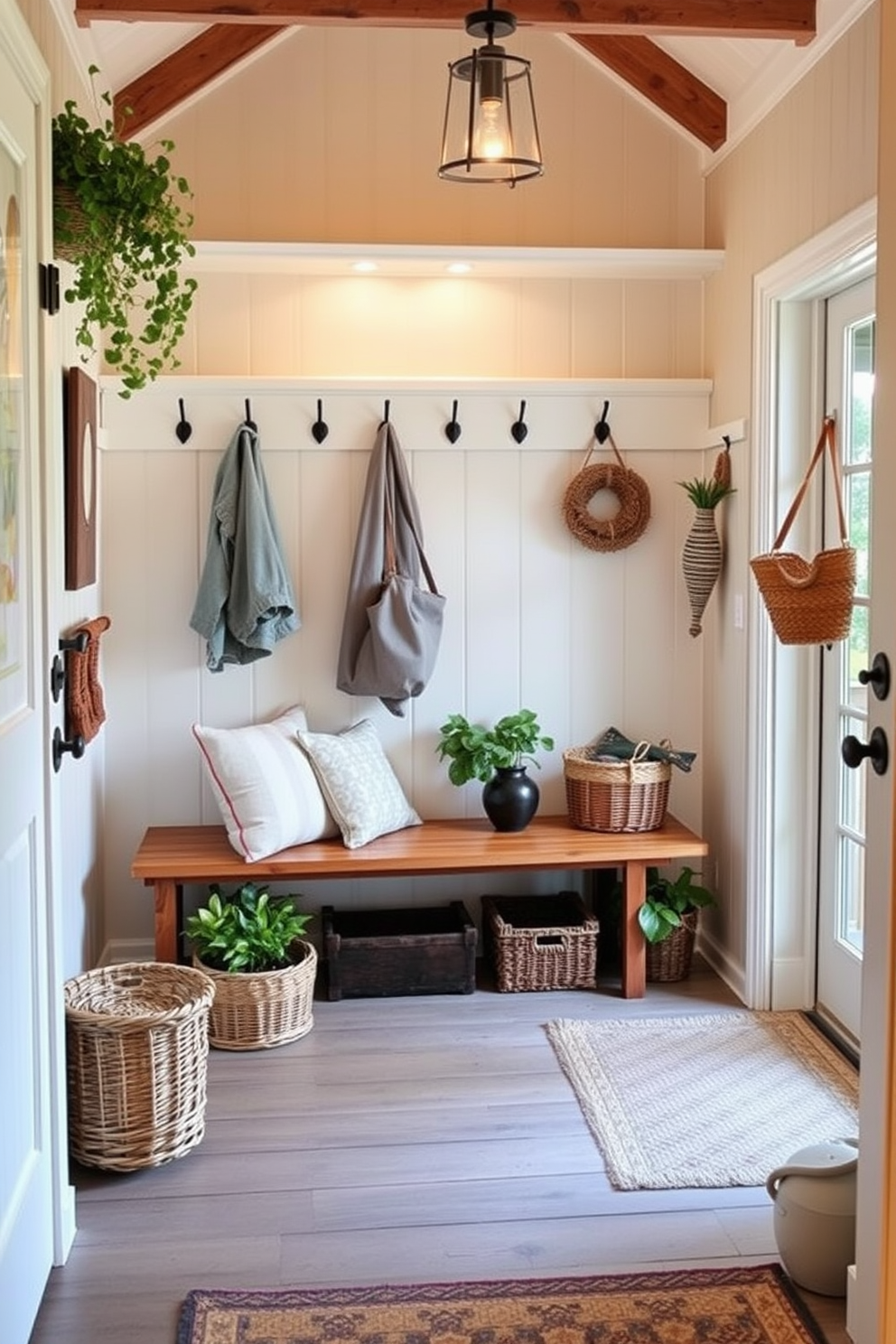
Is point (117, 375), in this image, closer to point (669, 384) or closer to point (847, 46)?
point (669, 384)

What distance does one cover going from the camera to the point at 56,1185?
2.40 meters

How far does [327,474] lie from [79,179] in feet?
5.37

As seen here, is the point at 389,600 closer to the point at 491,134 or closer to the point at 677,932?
the point at 677,932

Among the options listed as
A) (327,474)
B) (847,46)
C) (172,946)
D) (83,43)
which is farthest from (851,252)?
(172,946)

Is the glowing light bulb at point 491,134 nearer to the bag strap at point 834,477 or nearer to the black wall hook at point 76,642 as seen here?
the bag strap at point 834,477

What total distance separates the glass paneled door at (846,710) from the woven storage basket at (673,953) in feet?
1.39

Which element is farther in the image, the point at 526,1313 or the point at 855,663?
the point at 855,663

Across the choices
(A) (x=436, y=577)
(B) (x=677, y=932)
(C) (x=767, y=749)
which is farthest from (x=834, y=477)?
(B) (x=677, y=932)

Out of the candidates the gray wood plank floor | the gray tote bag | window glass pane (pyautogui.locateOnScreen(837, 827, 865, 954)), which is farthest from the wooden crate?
window glass pane (pyautogui.locateOnScreen(837, 827, 865, 954))

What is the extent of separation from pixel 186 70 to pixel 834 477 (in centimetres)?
226

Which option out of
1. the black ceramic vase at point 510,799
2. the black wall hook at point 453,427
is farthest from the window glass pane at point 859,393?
the black ceramic vase at point 510,799

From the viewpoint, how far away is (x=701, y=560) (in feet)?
13.0

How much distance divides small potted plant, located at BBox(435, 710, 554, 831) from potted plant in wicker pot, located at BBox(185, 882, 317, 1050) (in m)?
0.70

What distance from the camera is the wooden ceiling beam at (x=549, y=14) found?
314 centimetres
